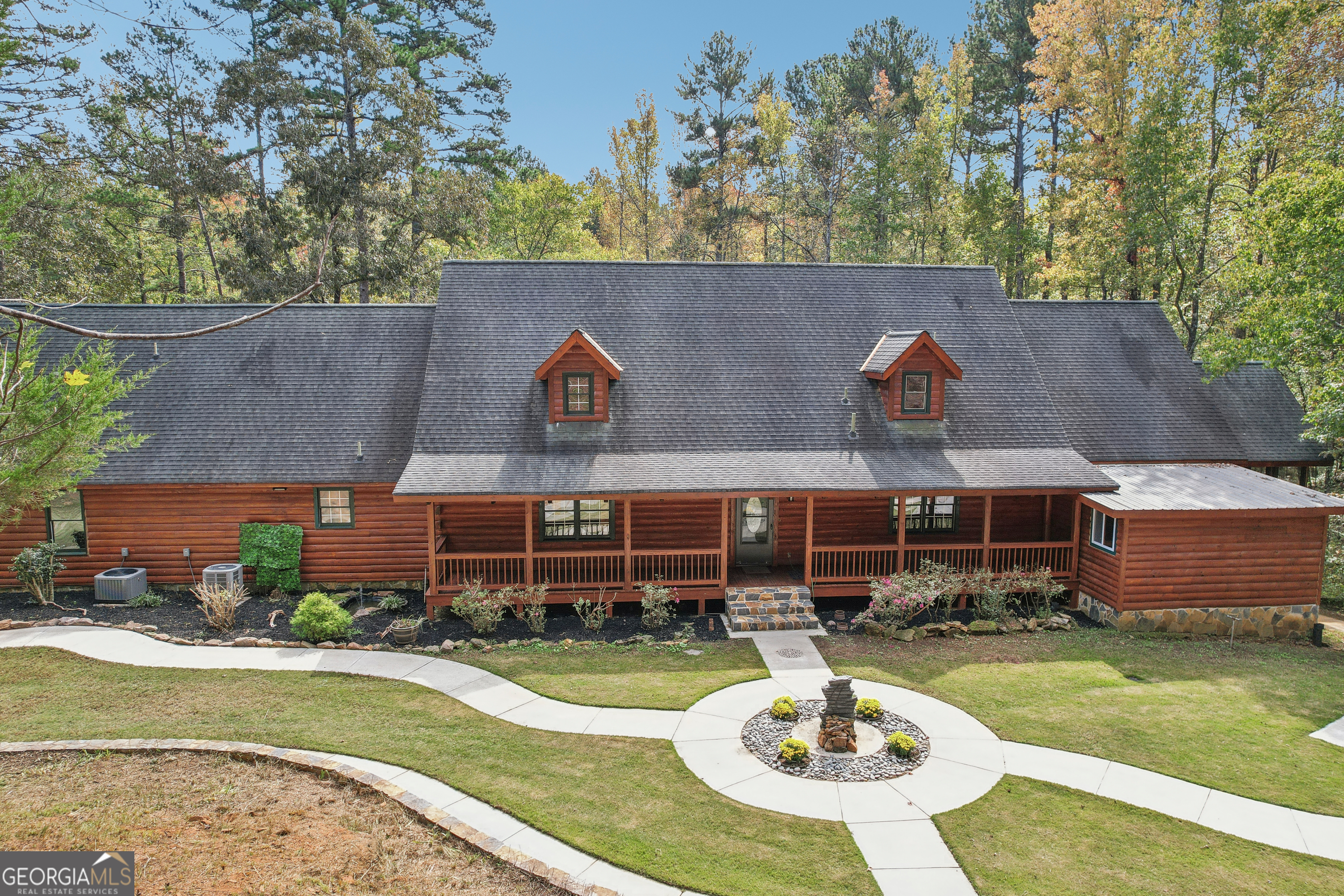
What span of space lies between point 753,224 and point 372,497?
111 ft

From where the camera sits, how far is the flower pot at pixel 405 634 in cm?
1348

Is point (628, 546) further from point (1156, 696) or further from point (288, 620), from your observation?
point (1156, 696)

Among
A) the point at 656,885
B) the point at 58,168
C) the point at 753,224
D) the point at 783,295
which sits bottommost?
the point at 656,885

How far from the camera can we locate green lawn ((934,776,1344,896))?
286 inches

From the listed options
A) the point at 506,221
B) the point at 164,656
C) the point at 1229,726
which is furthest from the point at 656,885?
the point at 506,221


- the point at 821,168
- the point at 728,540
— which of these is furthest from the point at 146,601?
the point at 821,168

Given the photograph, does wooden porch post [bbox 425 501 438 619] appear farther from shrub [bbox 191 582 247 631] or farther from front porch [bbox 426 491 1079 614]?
shrub [bbox 191 582 247 631]

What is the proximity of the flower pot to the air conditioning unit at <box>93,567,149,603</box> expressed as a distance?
6.51 meters

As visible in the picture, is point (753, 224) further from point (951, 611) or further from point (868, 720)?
point (868, 720)

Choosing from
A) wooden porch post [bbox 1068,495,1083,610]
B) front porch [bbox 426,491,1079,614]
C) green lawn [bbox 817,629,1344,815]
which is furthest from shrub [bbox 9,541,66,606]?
wooden porch post [bbox 1068,495,1083,610]

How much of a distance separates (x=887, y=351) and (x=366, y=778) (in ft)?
45.4

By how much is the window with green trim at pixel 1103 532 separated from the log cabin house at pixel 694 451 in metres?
0.09

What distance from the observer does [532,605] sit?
14258 mm

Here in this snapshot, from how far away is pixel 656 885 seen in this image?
7184mm
